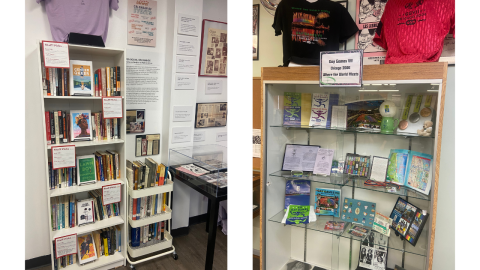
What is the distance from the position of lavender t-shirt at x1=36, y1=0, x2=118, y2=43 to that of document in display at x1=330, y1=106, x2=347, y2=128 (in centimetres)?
198

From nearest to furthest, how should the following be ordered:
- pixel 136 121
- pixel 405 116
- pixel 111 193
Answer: pixel 405 116 < pixel 111 193 < pixel 136 121

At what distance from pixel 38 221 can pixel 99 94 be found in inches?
46.6

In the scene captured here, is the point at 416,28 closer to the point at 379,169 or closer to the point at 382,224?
the point at 379,169

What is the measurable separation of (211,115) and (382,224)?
1.99 metres

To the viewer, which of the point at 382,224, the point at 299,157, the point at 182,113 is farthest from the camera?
the point at 182,113

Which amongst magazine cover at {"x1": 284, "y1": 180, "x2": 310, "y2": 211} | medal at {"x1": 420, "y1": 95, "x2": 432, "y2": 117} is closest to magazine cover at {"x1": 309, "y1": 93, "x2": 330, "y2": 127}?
magazine cover at {"x1": 284, "y1": 180, "x2": 310, "y2": 211}

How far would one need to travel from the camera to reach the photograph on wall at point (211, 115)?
3.32 meters

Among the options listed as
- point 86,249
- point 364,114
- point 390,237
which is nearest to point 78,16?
point 86,249

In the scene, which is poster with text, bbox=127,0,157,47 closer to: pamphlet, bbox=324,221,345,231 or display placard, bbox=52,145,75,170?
display placard, bbox=52,145,75,170

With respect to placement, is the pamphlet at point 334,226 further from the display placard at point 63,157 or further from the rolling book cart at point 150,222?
the display placard at point 63,157

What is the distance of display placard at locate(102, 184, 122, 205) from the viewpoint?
2536 millimetres

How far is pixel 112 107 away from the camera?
247 cm

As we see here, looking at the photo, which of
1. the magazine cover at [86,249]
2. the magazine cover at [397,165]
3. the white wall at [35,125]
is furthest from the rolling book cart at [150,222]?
the magazine cover at [397,165]
